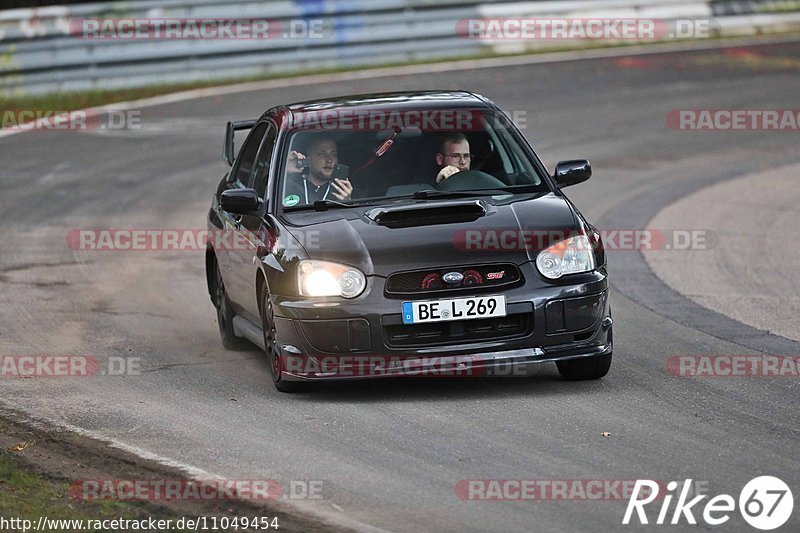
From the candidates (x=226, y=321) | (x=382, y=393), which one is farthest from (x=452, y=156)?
(x=226, y=321)

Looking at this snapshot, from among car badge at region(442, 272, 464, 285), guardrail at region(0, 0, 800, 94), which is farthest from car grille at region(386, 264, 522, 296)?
guardrail at region(0, 0, 800, 94)

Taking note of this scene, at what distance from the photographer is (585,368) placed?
8523 millimetres

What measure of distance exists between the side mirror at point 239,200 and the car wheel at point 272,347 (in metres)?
0.55

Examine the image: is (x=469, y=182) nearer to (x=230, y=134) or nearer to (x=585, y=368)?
(x=585, y=368)

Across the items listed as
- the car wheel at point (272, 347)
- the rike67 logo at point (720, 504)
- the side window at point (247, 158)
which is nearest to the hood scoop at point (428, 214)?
the car wheel at point (272, 347)

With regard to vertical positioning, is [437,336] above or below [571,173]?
below

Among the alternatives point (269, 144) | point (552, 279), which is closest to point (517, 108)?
point (269, 144)

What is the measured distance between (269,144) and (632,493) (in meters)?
4.26

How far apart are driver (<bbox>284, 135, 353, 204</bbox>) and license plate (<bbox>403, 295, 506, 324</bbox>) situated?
4.14ft

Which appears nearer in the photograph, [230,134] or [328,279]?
[328,279]

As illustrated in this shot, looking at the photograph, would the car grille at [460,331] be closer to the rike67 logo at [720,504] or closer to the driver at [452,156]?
the driver at [452,156]

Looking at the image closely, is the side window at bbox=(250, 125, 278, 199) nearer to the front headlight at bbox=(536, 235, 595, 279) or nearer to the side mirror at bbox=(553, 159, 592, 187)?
the side mirror at bbox=(553, 159, 592, 187)

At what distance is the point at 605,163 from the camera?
18.3m

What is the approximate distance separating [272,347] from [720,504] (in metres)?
3.31
